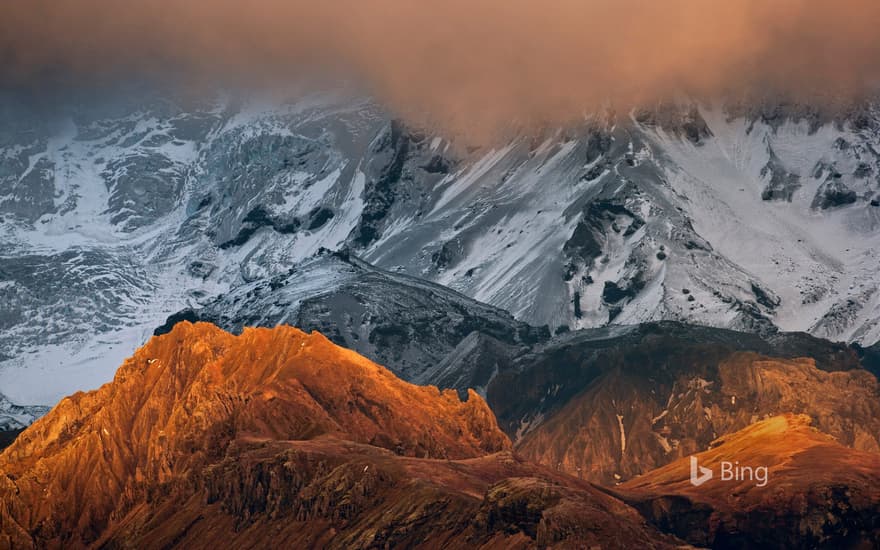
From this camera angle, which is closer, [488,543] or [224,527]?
[488,543]

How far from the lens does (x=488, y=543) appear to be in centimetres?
17512

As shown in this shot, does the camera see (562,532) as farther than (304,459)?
No

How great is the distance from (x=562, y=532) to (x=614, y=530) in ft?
14.0

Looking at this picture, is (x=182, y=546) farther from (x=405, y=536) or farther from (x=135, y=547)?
(x=405, y=536)

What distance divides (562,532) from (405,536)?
15960mm

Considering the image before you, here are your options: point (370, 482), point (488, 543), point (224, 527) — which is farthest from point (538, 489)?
point (224, 527)

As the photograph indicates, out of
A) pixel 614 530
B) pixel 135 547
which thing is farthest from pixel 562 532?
pixel 135 547

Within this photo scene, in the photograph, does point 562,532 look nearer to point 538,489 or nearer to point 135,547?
point 538,489

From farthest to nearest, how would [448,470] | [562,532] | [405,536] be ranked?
[448,470]
[405,536]
[562,532]

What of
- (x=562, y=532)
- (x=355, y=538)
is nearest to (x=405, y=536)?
(x=355, y=538)

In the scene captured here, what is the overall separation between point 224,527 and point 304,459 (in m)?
8.06

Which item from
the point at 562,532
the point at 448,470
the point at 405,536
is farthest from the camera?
the point at 448,470

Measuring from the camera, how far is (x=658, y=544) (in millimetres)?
174125

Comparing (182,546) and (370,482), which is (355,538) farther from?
(182,546)
